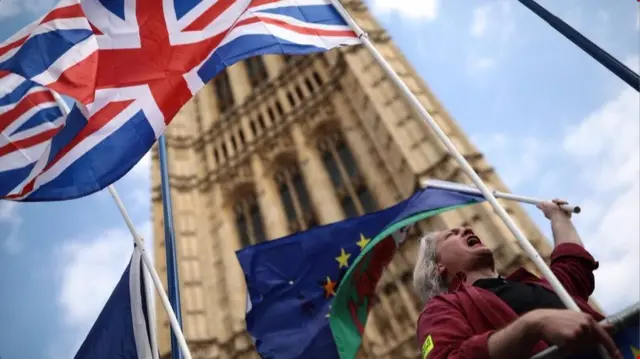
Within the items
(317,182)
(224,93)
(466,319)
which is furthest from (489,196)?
(224,93)

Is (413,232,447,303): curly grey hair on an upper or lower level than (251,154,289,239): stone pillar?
lower

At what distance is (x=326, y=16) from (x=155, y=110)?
1.68m

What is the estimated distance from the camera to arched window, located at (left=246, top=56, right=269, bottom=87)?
21328 millimetres

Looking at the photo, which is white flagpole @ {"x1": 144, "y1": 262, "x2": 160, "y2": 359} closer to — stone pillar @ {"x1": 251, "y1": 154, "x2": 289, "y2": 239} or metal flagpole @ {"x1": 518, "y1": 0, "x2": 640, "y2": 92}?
metal flagpole @ {"x1": 518, "y1": 0, "x2": 640, "y2": 92}

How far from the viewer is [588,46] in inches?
134

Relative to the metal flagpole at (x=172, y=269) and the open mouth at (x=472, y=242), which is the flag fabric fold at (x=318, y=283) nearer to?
the metal flagpole at (x=172, y=269)

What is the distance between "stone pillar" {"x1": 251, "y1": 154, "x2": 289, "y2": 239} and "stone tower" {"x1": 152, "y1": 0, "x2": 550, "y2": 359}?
4cm

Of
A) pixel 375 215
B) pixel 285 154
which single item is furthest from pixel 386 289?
pixel 285 154

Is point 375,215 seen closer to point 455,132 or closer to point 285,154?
point 455,132

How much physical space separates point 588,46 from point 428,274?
223 centimetres

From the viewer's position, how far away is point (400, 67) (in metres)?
14.6

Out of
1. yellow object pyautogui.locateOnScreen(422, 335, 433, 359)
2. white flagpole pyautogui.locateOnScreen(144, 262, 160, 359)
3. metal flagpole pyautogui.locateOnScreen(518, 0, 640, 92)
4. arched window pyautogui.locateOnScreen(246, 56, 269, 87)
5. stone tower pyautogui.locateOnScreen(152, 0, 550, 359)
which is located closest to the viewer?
Result: yellow object pyautogui.locateOnScreen(422, 335, 433, 359)

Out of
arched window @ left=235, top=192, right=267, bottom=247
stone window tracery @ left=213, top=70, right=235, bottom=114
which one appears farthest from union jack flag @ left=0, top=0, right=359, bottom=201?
stone window tracery @ left=213, top=70, right=235, bottom=114

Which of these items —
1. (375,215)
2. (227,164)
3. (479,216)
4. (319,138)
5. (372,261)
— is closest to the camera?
(372,261)
